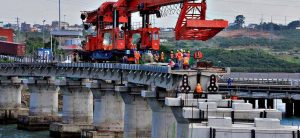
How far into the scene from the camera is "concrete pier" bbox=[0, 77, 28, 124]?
354 feet

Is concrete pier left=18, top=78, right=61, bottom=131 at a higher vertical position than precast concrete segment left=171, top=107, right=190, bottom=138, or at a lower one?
lower

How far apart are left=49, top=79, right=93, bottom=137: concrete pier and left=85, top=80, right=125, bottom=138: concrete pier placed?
693 centimetres

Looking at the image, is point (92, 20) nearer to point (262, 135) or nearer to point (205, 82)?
point (205, 82)

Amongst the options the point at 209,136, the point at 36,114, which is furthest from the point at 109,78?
the point at 209,136

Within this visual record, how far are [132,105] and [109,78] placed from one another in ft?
37.3

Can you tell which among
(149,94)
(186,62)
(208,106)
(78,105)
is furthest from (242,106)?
(78,105)

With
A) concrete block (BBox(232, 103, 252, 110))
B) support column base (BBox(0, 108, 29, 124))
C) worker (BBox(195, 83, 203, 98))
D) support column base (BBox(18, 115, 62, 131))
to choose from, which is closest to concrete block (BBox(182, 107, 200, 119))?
concrete block (BBox(232, 103, 252, 110))

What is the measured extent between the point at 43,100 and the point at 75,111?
32.9 feet

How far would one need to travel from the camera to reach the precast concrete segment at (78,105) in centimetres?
8875

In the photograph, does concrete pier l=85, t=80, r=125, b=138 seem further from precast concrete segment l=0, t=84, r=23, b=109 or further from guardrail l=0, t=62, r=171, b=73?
precast concrete segment l=0, t=84, r=23, b=109

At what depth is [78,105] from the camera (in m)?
89.2

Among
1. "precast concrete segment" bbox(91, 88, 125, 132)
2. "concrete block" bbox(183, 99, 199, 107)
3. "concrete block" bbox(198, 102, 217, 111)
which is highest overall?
"concrete block" bbox(198, 102, 217, 111)

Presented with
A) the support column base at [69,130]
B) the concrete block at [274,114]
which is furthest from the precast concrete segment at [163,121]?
the support column base at [69,130]

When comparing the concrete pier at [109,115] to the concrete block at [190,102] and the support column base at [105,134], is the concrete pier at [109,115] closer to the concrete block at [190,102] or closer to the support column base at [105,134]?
the support column base at [105,134]
